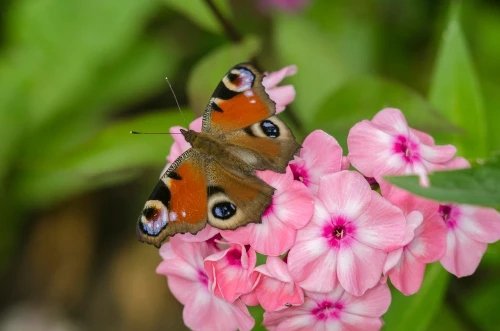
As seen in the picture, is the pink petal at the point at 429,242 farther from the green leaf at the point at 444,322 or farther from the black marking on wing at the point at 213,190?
the green leaf at the point at 444,322

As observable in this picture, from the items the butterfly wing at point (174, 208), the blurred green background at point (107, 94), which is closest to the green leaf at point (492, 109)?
the blurred green background at point (107, 94)

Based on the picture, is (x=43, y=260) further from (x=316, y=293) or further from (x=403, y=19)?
(x=316, y=293)

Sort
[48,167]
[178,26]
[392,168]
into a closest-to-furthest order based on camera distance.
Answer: [392,168]
[48,167]
[178,26]

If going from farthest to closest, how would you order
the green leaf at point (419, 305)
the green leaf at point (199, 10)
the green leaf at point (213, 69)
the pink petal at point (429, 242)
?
the green leaf at point (199, 10) → the green leaf at point (213, 69) → the green leaf at point (419, 305) → the pink petal at point (429, 242)

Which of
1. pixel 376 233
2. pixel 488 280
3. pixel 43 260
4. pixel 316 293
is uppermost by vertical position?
pixel 376 233

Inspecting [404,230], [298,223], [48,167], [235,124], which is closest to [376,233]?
[404,230]

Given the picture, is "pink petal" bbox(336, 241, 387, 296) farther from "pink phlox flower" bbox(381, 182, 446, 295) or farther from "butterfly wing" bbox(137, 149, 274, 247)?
"butterfly wing" bbox(137, 149, 274, 247)
